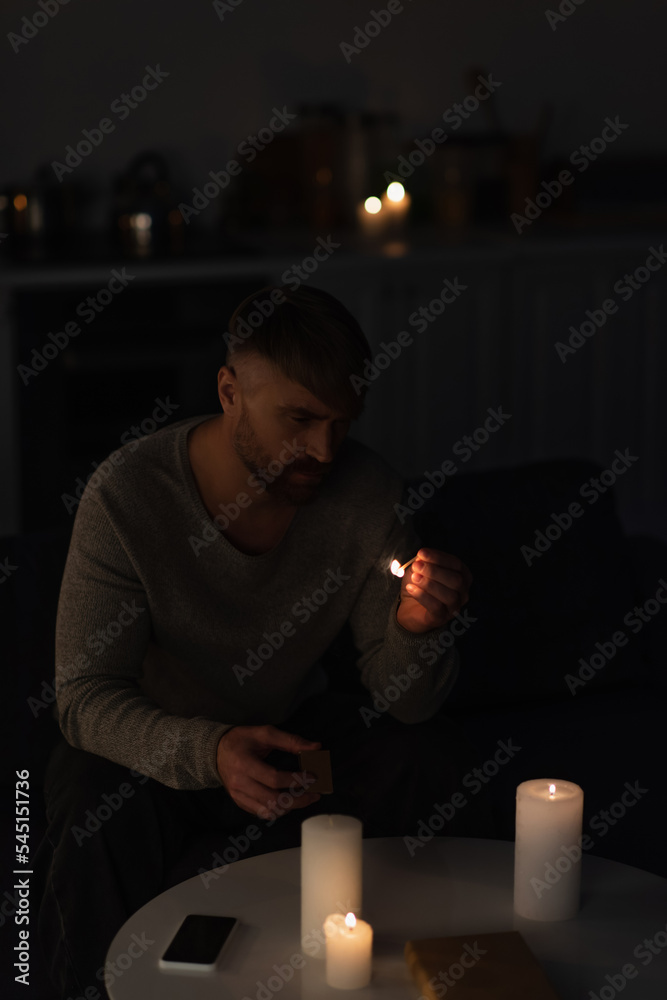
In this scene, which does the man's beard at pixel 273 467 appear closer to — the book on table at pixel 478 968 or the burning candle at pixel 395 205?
the book on table at pixel 478 968

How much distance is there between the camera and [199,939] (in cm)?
122

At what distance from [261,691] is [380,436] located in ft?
6.44

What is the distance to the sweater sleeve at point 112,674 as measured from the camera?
58.5 inches

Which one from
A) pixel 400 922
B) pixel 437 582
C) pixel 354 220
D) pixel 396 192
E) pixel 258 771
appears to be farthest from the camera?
pixel 354 220

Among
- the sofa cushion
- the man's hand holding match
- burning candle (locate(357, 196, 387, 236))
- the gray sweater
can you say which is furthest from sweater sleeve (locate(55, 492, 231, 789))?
burning candle (locate(357, 196, 387, 236))

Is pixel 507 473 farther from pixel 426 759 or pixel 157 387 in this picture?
pixel 157 387

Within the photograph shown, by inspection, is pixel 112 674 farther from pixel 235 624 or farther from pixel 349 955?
pixel 349 955

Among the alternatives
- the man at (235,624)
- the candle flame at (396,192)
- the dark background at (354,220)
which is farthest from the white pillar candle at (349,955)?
the candle flame at (396,192)

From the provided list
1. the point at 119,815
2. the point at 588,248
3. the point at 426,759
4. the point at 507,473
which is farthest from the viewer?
the point at 588,248

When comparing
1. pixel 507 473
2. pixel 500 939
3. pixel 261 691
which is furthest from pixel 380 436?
pixel 500 939

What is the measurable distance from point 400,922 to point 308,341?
28.8 inches

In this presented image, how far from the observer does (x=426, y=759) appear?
1653mm

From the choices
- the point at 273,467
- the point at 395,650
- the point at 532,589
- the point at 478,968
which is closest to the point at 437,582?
the point at 395,650

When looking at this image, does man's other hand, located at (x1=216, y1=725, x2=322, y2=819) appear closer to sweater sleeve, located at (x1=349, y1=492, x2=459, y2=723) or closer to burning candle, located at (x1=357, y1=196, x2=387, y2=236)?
sweater sleeve, located at (x1=349, y1=492, x2=459, y2=723)
